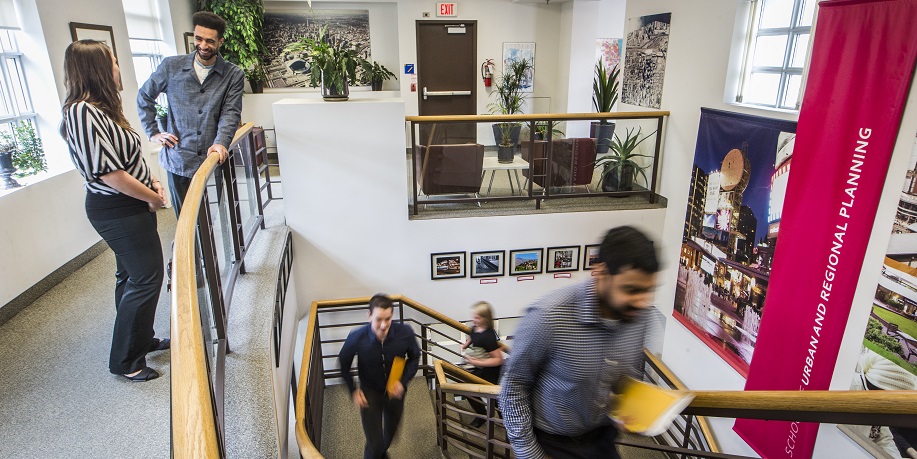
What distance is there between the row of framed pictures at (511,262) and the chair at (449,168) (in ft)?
2.27

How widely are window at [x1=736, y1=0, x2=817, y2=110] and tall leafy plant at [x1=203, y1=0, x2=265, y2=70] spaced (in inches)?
258

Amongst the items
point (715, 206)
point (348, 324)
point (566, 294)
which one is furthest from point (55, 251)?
point (715, 206)

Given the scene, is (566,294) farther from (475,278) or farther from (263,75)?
(263,75)

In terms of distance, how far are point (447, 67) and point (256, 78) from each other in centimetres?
304

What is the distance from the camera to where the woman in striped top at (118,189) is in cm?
209

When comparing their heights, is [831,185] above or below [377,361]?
above

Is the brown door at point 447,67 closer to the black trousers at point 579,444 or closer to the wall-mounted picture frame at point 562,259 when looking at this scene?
the wall-mounted picture frame at point 562,259

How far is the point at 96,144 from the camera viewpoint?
82.7 inches

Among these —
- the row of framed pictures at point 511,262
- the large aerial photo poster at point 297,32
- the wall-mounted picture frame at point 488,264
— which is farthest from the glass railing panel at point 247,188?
the large aerial photo poster at point 297,32

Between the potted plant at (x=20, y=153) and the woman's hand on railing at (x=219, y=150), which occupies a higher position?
the woman's hand on railing at (x=219, y=150)

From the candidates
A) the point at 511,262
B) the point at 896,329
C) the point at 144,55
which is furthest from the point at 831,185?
the point at 144,55

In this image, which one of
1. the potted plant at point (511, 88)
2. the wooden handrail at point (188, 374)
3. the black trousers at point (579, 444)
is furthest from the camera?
the potted plant at point (511, 88)

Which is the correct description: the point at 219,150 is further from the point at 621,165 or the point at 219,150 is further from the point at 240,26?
the point at 240,26

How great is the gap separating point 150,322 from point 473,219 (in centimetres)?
336
